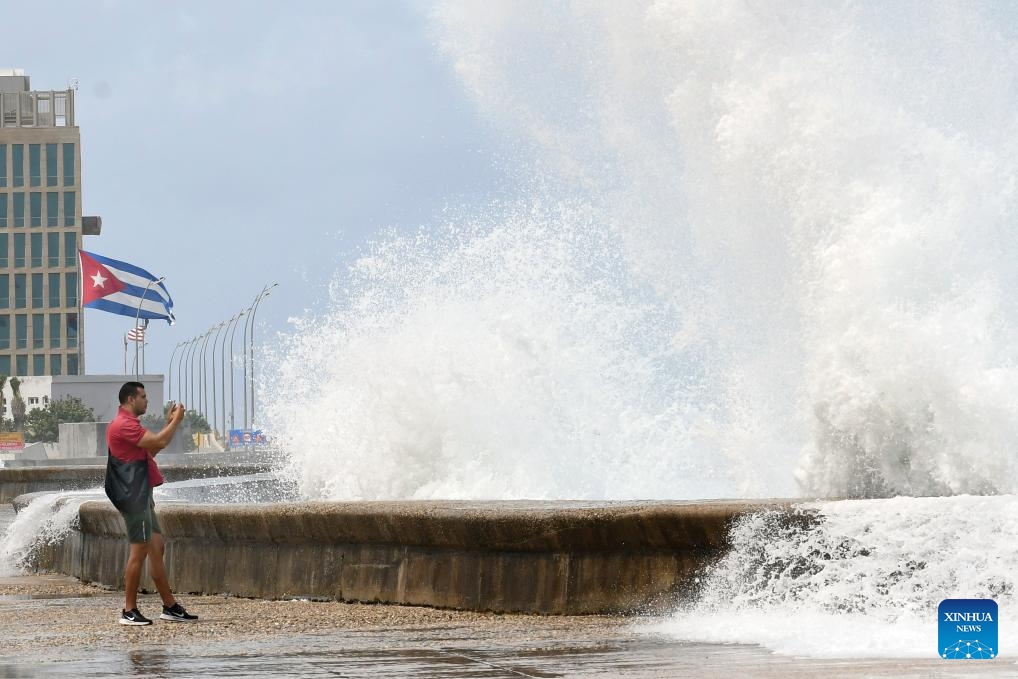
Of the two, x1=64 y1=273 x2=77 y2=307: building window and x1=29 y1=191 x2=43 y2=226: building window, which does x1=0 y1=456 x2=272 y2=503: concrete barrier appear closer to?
x1=64 y1=273 x2=77 y2=307: building window

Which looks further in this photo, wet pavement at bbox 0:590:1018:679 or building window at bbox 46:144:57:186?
building window at bbox 46:144:57:186

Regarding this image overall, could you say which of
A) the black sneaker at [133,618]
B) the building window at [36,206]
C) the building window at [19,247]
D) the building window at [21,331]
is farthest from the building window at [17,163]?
the black sneaker at [133,618]

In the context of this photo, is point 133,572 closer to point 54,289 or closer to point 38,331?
point 54,289

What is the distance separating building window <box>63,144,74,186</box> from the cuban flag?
4511cm

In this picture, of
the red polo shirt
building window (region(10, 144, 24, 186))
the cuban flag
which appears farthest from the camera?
building window (region(10, 144, 24, 186))

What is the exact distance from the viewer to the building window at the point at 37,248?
111 m

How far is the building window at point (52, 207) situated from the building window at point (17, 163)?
7.34ft

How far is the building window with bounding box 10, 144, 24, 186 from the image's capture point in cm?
11075

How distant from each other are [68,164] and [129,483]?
109m

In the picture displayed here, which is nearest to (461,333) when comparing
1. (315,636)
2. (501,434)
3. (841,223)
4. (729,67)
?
(501,434)

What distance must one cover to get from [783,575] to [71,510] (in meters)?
7.87

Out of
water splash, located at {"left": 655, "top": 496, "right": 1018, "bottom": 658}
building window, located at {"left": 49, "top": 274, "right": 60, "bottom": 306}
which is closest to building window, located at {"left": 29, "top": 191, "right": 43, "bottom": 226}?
building window, located at {"left": 49, "top": 274, "right": 60, "bottom": 306}

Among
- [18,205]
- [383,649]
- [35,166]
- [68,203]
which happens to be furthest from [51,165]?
[383,649]

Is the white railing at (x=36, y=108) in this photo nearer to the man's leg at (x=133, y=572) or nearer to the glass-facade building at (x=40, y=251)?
the glass-facade building at (x=40, y=251)
